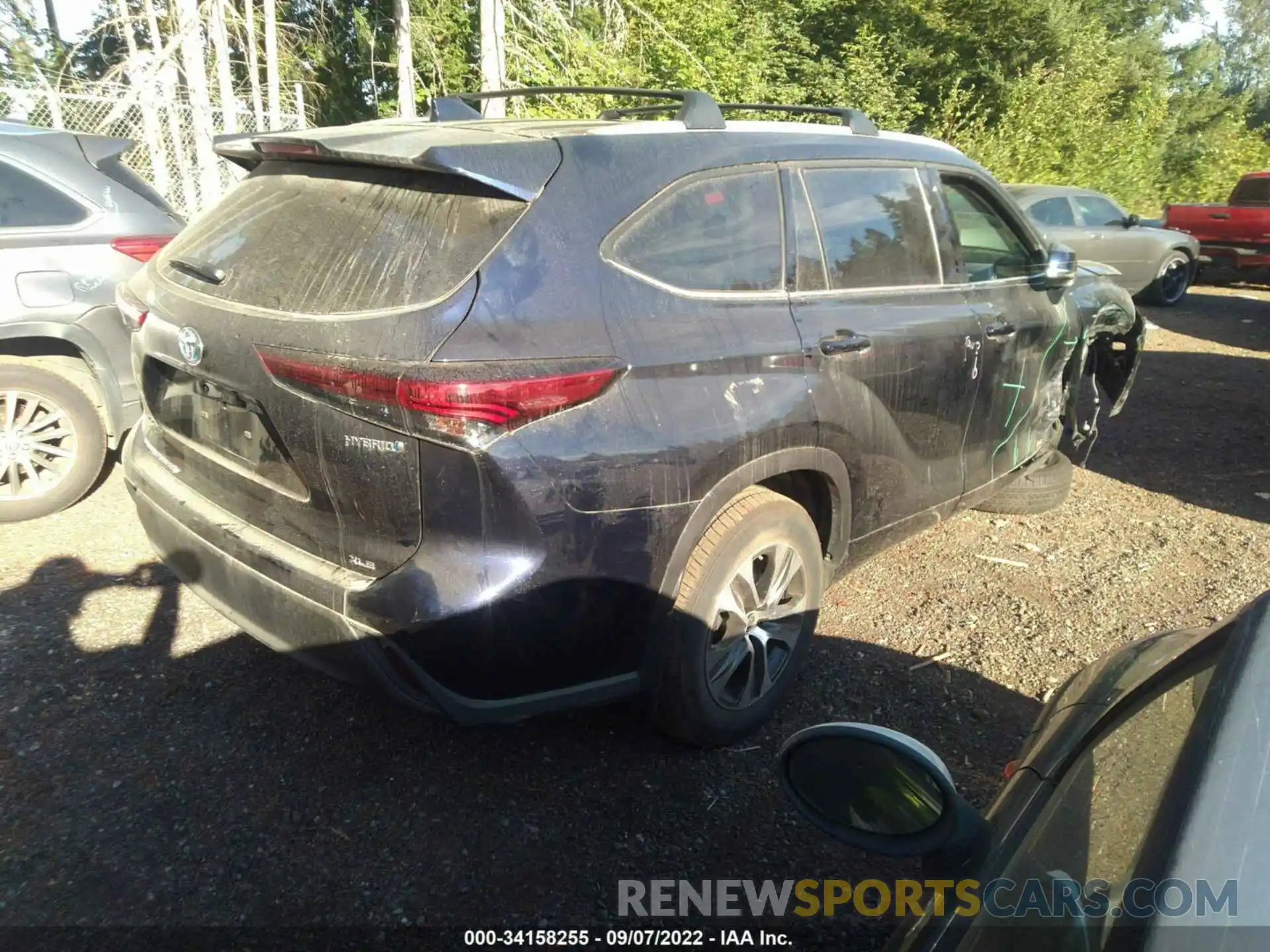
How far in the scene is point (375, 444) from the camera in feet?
7.53

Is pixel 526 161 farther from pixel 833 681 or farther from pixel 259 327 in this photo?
pixel 833 681

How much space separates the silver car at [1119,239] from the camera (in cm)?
1158

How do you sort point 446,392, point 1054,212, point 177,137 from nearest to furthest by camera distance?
1. point 446,392
2. point 177,137
3. point 1054,212

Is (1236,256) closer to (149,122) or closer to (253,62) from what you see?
(253,62)

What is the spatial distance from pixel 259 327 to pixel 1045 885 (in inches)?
86.3

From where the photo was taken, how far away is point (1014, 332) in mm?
3984

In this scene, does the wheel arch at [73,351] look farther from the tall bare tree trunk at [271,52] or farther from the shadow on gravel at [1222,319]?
the shadow on gravel at [1222,319]

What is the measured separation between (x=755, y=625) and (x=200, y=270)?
205 cm

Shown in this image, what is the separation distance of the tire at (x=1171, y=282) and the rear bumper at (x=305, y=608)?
12496 millimetres

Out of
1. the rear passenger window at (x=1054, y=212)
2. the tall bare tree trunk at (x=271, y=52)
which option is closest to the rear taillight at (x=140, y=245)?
the tall bare tree trunk at (x=271, y=52)

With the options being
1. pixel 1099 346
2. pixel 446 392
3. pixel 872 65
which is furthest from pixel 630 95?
pixel 872 65

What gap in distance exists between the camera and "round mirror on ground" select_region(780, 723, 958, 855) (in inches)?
55.9

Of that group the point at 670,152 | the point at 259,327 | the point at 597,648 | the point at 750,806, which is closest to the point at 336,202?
the point at 259,327

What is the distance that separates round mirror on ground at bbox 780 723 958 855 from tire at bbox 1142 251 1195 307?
1311 cm
